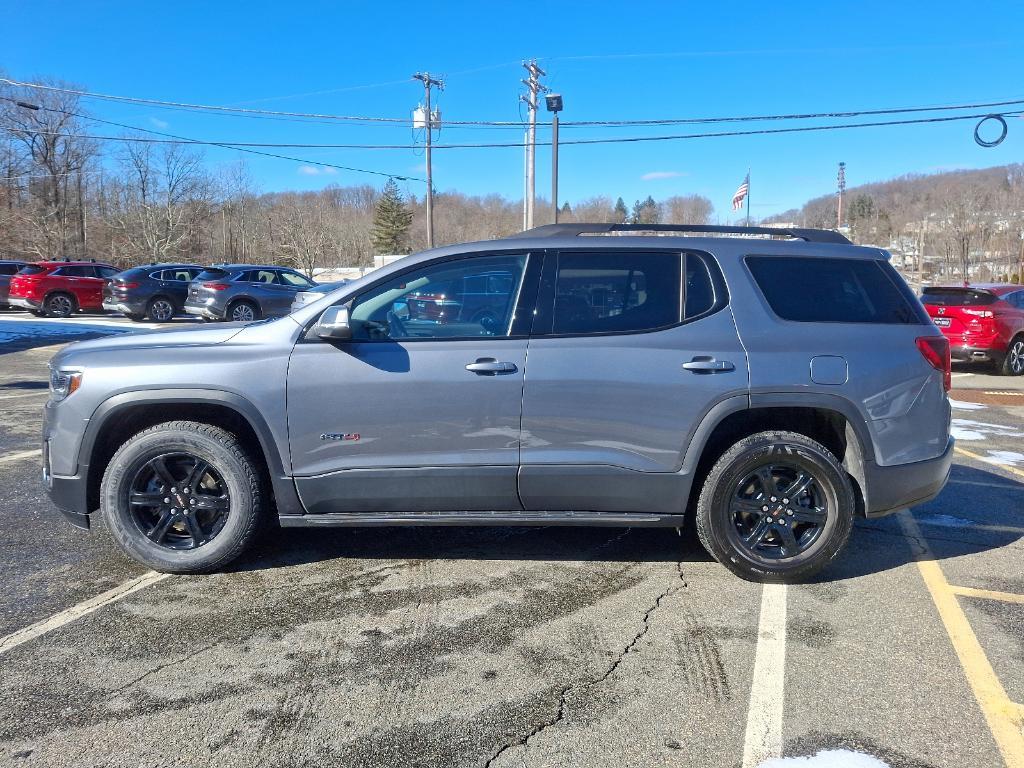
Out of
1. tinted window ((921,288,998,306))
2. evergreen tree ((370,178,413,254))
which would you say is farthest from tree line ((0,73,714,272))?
tinted window ((921,288,998,306))

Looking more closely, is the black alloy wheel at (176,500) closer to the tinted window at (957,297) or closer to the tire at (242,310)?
the tinted window at (957,297)

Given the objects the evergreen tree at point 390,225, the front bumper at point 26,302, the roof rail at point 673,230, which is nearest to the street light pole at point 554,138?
the front bumper at point 26,302

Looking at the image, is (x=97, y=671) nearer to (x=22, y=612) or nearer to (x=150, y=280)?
(x=22, y=612)

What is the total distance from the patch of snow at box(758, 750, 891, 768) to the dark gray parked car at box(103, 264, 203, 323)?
20.4 meters

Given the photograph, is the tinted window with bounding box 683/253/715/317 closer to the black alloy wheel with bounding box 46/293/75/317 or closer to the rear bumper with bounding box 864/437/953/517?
the rear bumper with bounding box 864/437/953/517

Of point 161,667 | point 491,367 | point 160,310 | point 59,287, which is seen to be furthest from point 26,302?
point 491,367

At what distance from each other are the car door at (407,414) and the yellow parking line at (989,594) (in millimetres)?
2354

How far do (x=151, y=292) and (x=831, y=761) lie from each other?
69.0ft

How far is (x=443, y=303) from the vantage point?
3.89m

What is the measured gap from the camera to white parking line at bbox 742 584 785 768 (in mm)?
2520

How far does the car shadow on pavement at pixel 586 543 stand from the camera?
424 cm

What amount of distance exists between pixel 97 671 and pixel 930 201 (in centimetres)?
6442

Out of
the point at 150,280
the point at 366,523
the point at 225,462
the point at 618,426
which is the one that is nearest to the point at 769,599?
the point at 618,426

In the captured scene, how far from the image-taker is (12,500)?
5121 millimetres
